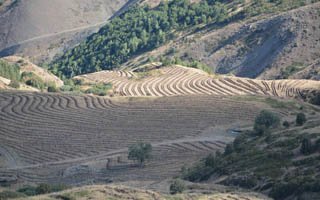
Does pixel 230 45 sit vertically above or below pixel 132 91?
above

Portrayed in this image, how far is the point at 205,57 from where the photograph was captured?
139 metres

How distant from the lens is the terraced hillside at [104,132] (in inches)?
2515

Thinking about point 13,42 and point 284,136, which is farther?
point 13,42

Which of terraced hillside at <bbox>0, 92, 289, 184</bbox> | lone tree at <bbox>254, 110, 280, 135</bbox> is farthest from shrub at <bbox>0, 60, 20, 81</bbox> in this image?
lone tree at <bbox>254, 110, 280, 135</bbox>

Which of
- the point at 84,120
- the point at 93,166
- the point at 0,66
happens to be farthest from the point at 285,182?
the point at 0,66

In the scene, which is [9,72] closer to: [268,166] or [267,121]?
[267,121]

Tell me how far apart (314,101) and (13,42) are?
10921 centimetres

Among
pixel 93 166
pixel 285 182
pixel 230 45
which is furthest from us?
pixel 230 45

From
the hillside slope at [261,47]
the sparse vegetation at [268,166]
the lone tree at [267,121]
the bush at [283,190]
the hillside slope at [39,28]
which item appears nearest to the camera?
A: the bush at [283,190]

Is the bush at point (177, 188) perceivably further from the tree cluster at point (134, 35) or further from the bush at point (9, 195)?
the tree cluster at point (134, 35)

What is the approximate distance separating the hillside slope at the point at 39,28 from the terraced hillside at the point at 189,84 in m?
61.6

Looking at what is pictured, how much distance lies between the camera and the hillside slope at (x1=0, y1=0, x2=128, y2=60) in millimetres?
180375

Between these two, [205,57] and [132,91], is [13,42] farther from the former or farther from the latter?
[132,91]

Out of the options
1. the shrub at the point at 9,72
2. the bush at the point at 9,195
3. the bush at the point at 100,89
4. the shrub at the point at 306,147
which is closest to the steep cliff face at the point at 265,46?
the bush at the point at 100,89
